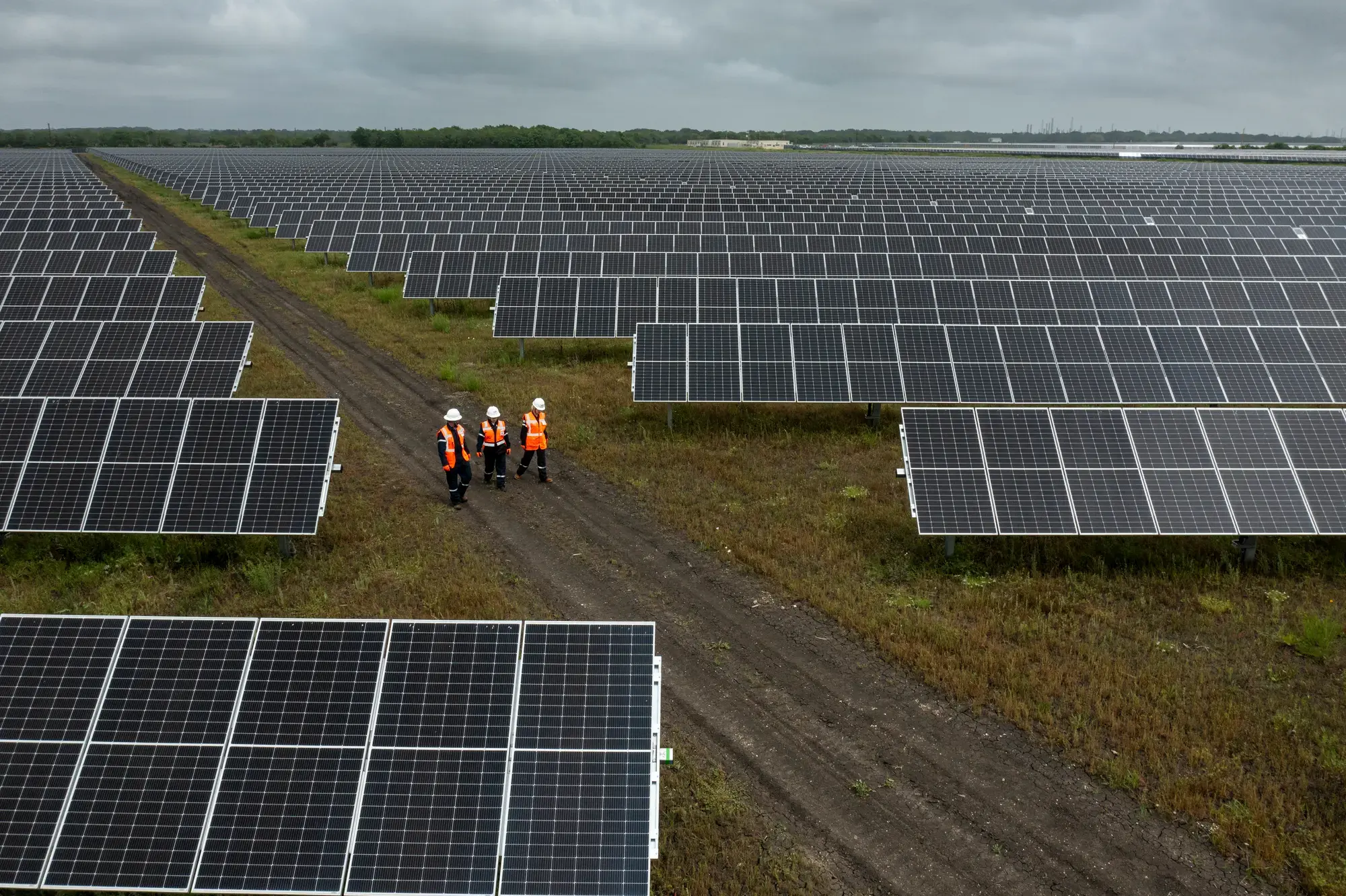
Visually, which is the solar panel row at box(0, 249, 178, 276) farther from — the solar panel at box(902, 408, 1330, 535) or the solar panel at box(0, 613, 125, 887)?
the solar panel at box(902, 408, 1330, 535)

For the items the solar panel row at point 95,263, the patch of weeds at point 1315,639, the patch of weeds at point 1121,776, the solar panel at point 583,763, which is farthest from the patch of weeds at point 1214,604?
the solar panel row at point 95,263

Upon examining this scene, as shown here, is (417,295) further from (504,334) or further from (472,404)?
(472,404)

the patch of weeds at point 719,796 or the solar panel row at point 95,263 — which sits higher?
the solar panel row at point 95,263

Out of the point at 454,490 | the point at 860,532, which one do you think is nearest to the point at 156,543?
the point at 454,490

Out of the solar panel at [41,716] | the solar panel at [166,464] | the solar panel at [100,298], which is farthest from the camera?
the solar panel at [100,298]

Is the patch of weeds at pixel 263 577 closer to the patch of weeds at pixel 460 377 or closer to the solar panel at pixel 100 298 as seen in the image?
the patch of weeds at pixel 460 377

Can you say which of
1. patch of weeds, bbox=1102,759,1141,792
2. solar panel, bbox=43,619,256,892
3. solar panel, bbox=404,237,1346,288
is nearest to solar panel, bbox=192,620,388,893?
solar panel, bbox=43,619,256,892
